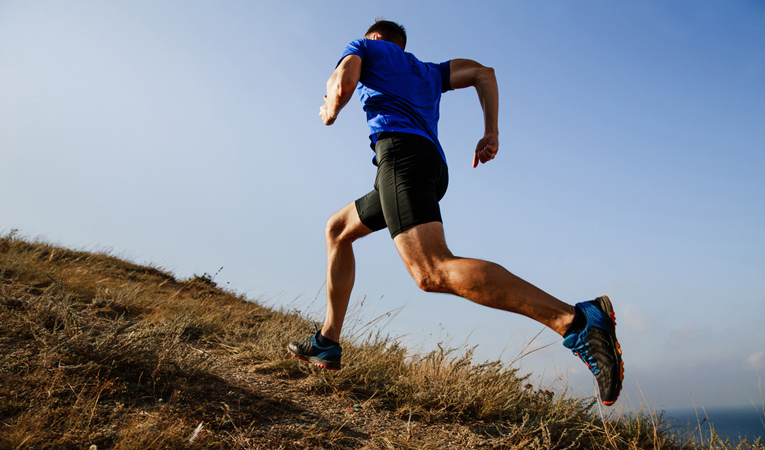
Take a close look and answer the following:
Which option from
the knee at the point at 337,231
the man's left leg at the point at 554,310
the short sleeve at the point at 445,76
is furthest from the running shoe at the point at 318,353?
the short sleeve at the point at 445,76

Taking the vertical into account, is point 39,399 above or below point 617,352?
below

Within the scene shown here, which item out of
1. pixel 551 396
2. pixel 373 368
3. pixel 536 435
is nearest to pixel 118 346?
pixel 373 368

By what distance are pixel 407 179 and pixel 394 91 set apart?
0.58 metres

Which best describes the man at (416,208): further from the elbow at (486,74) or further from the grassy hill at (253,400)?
the grassy hill at (253,400)

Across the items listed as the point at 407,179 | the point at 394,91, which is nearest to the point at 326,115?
the point at 394,91

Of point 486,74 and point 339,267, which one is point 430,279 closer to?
point 339,267

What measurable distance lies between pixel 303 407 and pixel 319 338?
0.42m

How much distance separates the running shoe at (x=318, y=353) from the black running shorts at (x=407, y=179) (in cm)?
95

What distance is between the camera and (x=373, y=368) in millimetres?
2750

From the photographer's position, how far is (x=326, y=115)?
2.14 meters

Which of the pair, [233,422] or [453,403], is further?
[453,403]

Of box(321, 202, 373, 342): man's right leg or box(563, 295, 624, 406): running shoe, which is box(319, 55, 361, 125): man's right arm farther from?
box(563, 295, 624, 406): running shoe

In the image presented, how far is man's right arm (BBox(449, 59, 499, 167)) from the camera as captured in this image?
7.90ft

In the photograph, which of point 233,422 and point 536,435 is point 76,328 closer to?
point 233,422
